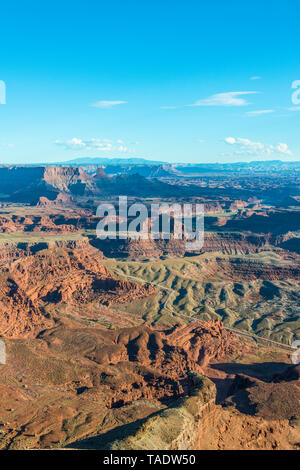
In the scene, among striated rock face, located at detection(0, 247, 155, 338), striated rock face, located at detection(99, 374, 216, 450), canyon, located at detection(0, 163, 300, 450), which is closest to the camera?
striated rock face, located at detection(99, 374, 216, 450)

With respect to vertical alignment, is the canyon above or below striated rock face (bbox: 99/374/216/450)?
below

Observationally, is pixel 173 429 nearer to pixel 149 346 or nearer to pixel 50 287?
pixel 149 346

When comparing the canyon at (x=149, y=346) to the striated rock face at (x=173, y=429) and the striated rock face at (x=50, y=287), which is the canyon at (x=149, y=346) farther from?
the striated rock face at (x=50, y=287)

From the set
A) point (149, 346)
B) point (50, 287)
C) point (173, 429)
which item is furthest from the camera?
point (50, 287)

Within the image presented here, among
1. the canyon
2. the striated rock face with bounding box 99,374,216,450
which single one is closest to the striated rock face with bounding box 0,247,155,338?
the canyon

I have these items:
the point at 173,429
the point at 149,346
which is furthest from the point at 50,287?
the point at 173,429

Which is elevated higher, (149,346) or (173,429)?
(173,429)

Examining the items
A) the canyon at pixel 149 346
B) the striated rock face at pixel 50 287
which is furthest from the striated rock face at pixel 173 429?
the striated rock face at pixel 50 287

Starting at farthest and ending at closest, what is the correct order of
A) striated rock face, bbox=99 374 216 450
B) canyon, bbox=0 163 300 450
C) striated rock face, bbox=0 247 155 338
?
striated rock face, bbox=0 247 155 338, canyon, bbox=0 163 300 450, striated rock face, bbox=99 374 216 450

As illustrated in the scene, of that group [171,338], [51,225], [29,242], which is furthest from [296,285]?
[51,225]

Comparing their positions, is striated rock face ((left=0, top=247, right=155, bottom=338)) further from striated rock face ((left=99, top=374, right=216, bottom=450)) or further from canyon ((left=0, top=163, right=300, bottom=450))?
striated rock face ((left=99, top=374, right=216, bottom=450))
